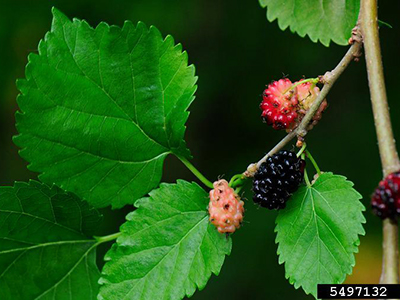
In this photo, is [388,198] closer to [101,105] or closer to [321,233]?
[321,233]

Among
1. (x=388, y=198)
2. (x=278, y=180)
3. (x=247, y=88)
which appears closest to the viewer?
(x=388, y=198)

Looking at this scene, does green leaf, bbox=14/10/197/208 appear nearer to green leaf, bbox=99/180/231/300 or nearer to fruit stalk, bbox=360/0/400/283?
green leaf, bbox=99/180/231/300

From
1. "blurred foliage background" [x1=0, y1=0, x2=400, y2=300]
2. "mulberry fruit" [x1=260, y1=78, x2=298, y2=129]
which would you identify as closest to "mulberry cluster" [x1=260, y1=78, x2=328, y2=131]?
"mulberry fruit" [x1=260, y1=78, x2=298, y2=129]

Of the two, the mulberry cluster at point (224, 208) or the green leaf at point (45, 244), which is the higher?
the mulberry cluster at point (224, 208)

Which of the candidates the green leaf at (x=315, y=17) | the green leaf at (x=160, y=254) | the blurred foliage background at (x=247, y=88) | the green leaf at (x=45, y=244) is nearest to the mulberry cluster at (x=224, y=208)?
the green leaf at (x=160, y=254)

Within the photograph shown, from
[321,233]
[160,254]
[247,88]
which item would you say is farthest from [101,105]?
[247,88]

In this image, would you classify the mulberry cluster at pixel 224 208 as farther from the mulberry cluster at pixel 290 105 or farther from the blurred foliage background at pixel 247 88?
the blurred foliage background at pixel 247 88
